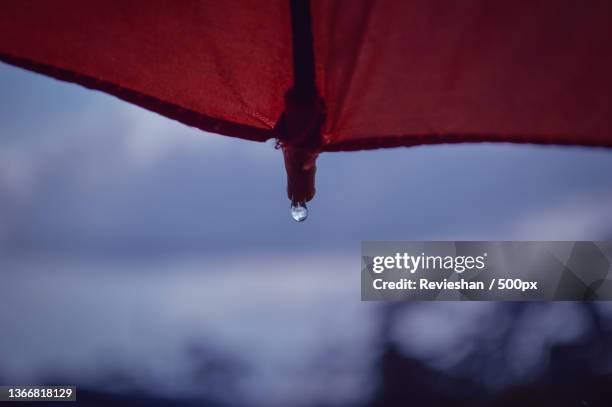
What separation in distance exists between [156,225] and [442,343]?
10.9 meters

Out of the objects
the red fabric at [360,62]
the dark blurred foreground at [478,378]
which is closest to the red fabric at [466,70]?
the red fabric at [360,62]

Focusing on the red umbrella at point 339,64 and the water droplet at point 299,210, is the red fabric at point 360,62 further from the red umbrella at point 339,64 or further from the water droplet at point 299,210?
the water droplet at point 299,210

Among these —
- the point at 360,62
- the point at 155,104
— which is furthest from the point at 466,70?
the point at 155,104

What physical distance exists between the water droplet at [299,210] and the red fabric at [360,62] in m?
0.15

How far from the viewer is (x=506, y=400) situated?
9742mm

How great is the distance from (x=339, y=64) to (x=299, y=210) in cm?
32

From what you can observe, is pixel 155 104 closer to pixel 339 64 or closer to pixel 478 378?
pixel 339 64

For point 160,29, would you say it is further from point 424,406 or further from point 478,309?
point 478,309

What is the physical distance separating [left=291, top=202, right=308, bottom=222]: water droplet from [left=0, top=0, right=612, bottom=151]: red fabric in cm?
15

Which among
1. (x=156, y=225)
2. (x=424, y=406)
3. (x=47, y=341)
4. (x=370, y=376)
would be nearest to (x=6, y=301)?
(x=47, y=341)

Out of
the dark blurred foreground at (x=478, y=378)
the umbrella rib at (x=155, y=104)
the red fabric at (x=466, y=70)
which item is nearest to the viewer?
→ the red fabric at (x=466, y=70)

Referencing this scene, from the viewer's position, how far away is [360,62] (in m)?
0.88

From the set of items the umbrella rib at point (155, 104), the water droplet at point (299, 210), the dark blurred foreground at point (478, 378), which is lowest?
the dark blurred foreground at point (478, 378)

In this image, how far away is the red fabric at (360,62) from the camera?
32.1 inches
